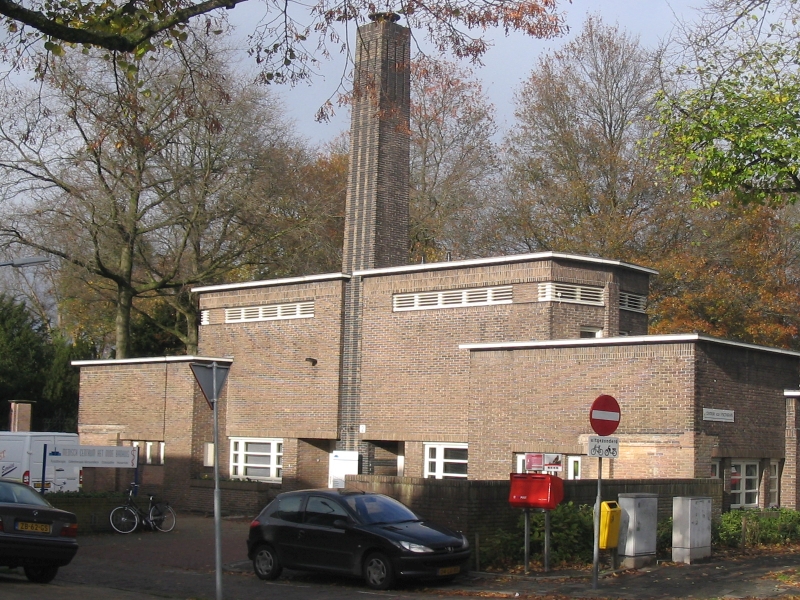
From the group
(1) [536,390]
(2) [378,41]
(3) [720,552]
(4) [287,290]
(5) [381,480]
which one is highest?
(2) [378,41]

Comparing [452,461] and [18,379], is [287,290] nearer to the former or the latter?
[452,461]

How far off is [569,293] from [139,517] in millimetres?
11486

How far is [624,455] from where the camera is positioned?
22.8m

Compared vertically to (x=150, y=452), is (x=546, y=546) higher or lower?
higher

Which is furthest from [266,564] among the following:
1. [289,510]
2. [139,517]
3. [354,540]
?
[139,517]

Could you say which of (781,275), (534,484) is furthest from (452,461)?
(781,275)

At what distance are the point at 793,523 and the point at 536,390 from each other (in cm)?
616

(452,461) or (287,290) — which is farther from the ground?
(287,290)

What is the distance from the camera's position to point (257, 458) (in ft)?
102

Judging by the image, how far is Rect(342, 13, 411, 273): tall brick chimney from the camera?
2975 cm

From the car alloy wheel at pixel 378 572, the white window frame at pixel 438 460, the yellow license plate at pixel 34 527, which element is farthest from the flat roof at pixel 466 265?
the yellow license plate at pixel 34 527

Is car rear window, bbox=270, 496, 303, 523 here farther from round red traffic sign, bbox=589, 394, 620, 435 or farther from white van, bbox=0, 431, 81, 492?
white van, bbox=0, 431, 81, 492

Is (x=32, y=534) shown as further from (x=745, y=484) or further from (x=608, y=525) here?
(x=745, y=484)

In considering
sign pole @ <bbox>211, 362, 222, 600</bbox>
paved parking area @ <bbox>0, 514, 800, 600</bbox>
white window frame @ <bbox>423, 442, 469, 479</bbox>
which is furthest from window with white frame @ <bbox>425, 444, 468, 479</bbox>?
sign pole @ <bbox>211, 362, 222, 600</bbox>
